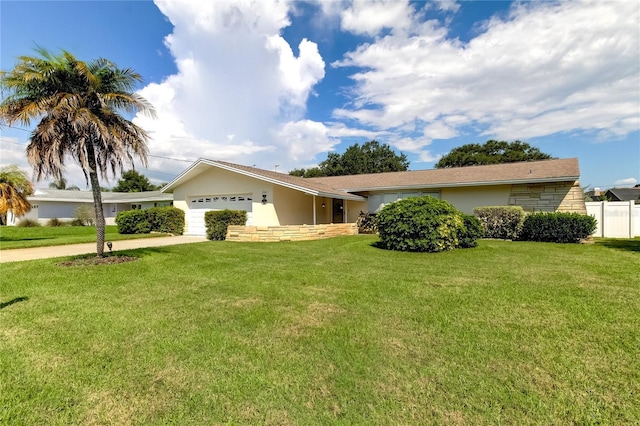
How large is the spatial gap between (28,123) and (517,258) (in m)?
13.3

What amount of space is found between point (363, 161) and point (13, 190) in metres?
37.8

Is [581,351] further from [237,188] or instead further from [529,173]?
[237,188]

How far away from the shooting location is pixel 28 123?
7.32 meters

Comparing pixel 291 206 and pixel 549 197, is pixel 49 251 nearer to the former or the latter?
pixel 291 206

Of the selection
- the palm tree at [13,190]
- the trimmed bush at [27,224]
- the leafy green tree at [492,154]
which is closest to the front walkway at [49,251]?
the palm tree at [13,190]

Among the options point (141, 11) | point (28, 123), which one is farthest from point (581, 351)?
point (141, 11)

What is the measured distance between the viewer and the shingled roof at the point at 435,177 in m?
14.5

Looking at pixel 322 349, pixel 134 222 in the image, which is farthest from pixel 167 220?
pixel 322 349

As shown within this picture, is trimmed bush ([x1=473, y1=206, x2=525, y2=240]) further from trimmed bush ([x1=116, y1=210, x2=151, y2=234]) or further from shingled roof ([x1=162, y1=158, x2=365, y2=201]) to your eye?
trimmed bush ([x1=116, y1=210, x2=151, y2=234])

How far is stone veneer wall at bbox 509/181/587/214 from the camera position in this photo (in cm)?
1429

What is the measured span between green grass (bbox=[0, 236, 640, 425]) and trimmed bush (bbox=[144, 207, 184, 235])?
11.4 m

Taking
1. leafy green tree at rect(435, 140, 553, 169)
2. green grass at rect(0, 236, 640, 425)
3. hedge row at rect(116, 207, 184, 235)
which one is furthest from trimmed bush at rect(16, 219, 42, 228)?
leafy green tree at rect(435, 140, 553, 169)

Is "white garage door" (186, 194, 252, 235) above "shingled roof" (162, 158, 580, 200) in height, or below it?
below

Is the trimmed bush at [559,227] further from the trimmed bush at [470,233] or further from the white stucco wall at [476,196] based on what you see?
the trimmed bush at [470,233]
